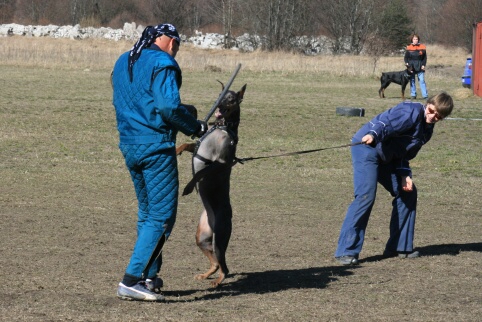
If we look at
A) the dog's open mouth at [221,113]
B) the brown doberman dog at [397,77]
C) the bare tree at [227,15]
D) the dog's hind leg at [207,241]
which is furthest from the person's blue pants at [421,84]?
the bare tree at [227,15]

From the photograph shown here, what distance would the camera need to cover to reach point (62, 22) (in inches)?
3339

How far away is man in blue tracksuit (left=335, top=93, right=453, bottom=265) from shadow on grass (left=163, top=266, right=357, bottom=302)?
0.36 metres

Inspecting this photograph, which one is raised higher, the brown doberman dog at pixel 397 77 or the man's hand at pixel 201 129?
the man's hand at pixel 201 129

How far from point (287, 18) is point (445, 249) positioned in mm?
60580

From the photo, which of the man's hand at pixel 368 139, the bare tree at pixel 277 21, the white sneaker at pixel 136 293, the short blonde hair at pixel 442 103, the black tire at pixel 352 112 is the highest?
the bare tree at pixel 277 21

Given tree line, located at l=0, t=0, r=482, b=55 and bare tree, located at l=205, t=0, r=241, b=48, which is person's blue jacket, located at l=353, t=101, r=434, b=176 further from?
bare tree, located at l=205, t=0, r=241, b=48

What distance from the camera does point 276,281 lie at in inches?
293

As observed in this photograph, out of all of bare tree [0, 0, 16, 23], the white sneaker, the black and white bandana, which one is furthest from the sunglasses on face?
bare tree [0, 0, 16, 23]

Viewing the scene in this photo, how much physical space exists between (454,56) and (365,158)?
53.6m

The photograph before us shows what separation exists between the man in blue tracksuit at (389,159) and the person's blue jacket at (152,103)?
2.38 m

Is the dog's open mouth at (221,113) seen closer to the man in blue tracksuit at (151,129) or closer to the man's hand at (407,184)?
the man in blue tracksuit at (151,129)

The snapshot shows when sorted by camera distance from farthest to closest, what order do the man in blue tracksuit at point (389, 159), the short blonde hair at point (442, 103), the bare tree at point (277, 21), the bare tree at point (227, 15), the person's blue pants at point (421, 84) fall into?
the bare tree at point (227, 15)
the bare tree at point (277, 21)
the person's blue pants at point (421, 84)
the man in blue tracksuit at point (389, 159)
the short blonde hair at point (442, 103)

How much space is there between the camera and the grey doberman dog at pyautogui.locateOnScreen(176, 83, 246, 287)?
691 cm

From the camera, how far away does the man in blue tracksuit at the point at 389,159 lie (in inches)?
314
